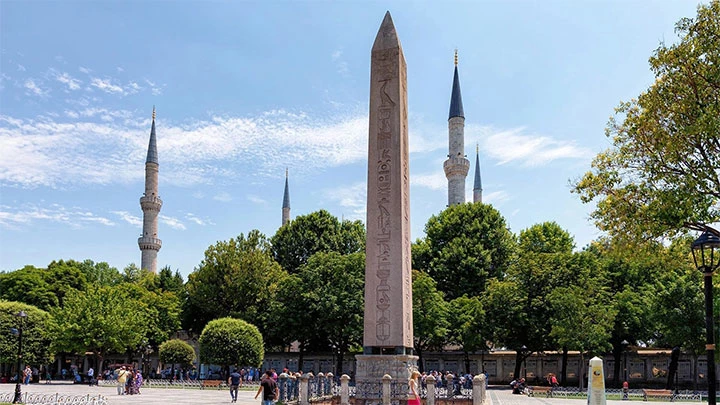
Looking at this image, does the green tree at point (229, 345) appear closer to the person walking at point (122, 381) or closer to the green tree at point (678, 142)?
the person walking at point (122, 381)

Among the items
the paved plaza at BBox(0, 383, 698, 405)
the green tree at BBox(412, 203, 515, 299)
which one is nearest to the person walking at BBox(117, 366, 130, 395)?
the paved plaza at BBox(0, 383, 698, 405)

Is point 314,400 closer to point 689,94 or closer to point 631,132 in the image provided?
point 631,132

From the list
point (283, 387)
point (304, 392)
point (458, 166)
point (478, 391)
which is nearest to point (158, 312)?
point (458, 166)

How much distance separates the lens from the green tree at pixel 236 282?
43.0 metres

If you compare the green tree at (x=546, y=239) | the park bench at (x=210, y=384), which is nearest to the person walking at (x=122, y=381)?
the park bench at (x=210, y=384)

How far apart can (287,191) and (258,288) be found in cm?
4111

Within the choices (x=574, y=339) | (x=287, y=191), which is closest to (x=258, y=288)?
(x=574, y=339)

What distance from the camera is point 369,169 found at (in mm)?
16312

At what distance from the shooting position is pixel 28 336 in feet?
126

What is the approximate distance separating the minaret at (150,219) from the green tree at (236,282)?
1712 cm

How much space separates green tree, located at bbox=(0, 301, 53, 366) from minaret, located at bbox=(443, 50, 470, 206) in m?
33.5

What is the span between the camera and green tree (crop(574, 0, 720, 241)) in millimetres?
12531

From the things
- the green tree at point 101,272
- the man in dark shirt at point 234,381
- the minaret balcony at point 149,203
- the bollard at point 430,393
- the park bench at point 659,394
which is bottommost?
the park bench at point 659,394

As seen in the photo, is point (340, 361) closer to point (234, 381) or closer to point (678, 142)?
point (234, 381)
